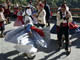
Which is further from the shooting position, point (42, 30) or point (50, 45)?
point (50, 45)

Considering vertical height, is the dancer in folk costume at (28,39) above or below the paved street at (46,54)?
above

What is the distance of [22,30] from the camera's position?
778cm

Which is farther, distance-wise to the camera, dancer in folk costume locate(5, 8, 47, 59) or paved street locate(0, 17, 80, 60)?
paved street locate(0, 17, 80, 60)

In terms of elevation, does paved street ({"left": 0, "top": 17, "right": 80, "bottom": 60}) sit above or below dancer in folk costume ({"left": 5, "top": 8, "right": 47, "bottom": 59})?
below

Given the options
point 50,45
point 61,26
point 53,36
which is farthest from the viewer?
point 53,36

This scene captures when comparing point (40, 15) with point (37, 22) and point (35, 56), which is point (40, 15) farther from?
point (35, 56)

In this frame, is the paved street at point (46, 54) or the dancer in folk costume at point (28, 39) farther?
the paved street at point (46, 54)

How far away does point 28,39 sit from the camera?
295 inches

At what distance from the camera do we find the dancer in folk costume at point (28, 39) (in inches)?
280

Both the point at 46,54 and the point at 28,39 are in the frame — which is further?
the point at 46,54

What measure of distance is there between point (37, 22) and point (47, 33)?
223 cm

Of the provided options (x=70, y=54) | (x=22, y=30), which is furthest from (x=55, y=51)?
(x=22, y=30)

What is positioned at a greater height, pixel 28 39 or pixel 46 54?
pixel 28 39

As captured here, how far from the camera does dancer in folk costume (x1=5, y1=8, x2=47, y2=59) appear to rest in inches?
280
